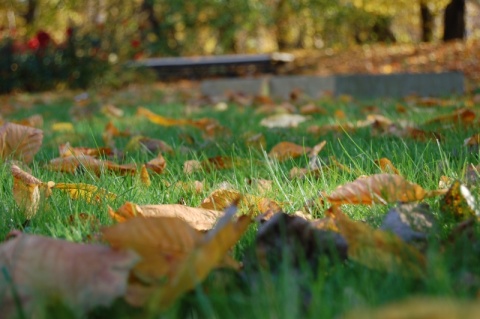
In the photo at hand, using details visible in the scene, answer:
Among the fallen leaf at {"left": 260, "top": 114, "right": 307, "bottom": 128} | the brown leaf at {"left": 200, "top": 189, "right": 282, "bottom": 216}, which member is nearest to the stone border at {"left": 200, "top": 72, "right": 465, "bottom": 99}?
the fallen leaf at {"left": 260, "top": 114, "right": 307, "bottom": 128}

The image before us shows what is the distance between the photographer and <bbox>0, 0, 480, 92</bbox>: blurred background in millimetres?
10391

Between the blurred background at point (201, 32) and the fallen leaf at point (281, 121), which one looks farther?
the blurred background at point (201, 32)

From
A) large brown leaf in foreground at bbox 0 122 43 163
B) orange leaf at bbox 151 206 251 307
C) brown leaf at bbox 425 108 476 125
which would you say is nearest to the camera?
orange leaf at bbox 151 206 251 307

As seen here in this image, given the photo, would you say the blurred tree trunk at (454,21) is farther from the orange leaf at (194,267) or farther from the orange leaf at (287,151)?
the orange leaf at (194,267)

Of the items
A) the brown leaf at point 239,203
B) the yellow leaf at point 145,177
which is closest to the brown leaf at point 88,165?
the yellow leaf at point 145,177

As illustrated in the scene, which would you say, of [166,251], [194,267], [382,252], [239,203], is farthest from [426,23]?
[194,267]

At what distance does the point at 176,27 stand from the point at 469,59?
8.18 m

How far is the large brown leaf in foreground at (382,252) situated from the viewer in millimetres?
1032

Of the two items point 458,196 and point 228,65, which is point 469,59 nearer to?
point 228,65

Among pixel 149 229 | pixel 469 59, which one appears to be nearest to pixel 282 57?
pixel 469 59

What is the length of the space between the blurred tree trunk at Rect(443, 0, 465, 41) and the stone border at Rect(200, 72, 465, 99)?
7.00m

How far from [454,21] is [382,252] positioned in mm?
13432

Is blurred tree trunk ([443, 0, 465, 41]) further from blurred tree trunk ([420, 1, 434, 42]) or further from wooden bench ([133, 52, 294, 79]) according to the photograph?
wooden bench ([133, 52, 294, 79])

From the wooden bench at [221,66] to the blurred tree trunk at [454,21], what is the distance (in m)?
3.36
